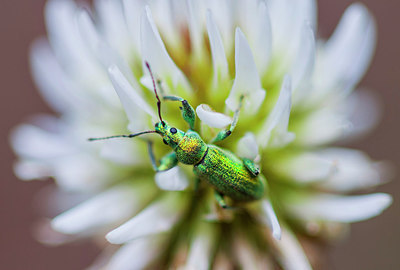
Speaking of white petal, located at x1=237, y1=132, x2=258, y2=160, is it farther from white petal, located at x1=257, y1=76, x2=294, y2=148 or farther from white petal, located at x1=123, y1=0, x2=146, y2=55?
white petal, located at x1=123, y1=0, x2=146, y2=55

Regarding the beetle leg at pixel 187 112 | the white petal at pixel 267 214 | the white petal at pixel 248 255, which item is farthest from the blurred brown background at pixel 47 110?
the beetle leg at pixel 187 112

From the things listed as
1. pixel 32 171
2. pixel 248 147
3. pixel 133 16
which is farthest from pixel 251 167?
pixel 32 171

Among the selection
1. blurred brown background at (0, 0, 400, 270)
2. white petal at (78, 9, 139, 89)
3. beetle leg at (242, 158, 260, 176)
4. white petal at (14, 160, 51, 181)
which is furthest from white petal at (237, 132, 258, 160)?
blurred brown background at (0, 0, 400, 270)

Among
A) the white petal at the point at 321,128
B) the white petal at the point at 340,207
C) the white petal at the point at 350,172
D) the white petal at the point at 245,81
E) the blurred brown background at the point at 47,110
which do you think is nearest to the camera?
the white petal at the point at 245,81

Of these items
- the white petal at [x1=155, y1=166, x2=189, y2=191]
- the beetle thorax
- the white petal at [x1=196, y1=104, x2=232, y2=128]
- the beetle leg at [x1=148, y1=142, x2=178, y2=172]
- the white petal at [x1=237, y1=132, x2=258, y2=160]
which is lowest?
the white petal at [x1=155, y1=166, x2=189, y2=191]

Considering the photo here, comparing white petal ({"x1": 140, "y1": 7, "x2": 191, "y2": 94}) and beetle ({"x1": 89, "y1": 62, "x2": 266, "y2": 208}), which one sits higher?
white petal ({"x1": 140, "y1": 7, "x2": 191, "y2": 94})

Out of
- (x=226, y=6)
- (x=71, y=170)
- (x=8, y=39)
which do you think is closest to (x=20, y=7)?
(x=8, y=39)

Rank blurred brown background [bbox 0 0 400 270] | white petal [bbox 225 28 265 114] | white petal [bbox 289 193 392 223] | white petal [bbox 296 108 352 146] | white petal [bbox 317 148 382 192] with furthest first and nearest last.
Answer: blurred brown background [bbox 0 0 400 270] → white petal [bbox 317 148 382 192] → white petal [bbox 296 108 352 146] → white petal [bbox 289 193 392 223] → white petal [bbox 225 28 265 114]

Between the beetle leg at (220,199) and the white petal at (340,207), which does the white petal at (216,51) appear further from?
the white petal at (340,207)
